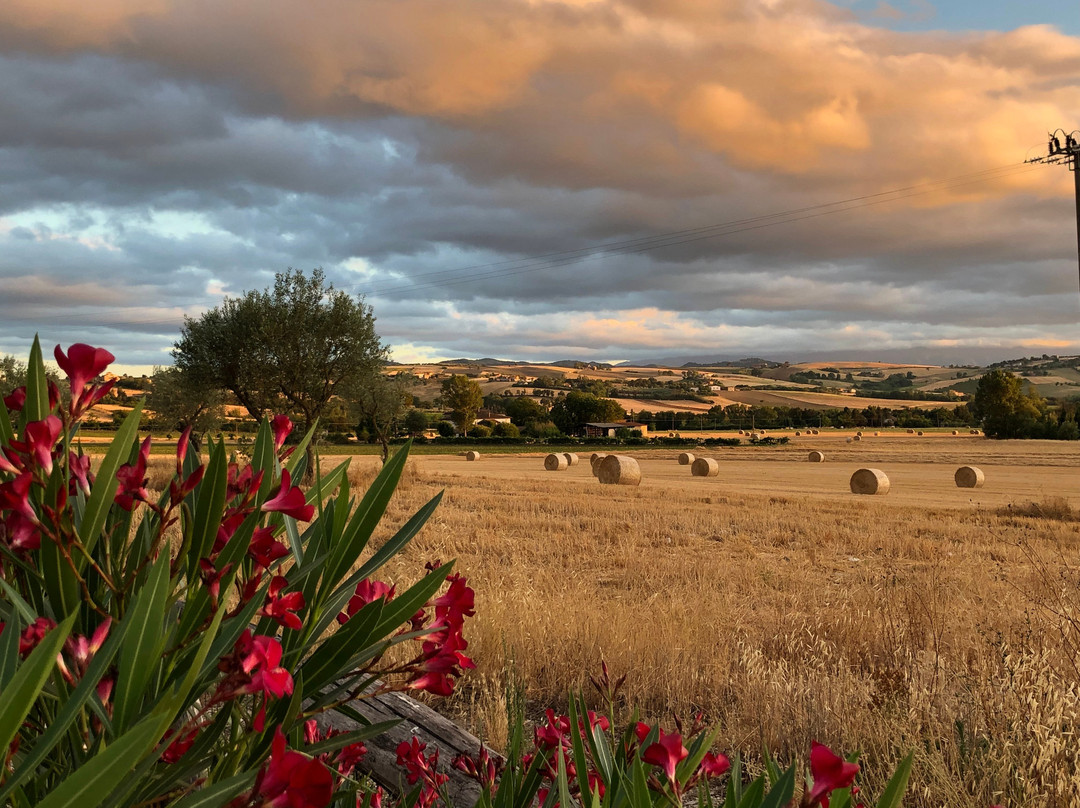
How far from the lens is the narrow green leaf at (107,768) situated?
2.18 ft

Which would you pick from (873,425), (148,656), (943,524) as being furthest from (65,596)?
(873,425)

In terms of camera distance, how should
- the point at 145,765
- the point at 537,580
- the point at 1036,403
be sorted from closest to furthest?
the point at 145,765, the point at 537,580, the point at 1036,403

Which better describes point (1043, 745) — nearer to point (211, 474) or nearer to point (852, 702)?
point (852, 702)

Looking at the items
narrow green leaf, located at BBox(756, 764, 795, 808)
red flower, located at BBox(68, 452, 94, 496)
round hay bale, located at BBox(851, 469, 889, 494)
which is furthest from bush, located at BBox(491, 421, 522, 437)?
narrow green leaf, located at BBox(756, 764, 795, 808)

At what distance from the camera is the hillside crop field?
411cm

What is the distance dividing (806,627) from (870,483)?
2777 cm

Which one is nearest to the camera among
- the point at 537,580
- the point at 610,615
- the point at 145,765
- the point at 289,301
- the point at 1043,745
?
the point at 145,765

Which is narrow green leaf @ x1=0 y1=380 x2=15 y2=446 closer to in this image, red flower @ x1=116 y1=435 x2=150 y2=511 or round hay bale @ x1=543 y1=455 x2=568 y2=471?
red flower @ x1=116 y1=435 x2=150 y2=511

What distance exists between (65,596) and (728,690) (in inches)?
200

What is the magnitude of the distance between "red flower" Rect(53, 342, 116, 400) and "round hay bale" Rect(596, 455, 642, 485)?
34424mm

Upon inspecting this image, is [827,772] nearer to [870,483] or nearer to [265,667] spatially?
[265,667]

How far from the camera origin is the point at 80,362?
1.16 metres

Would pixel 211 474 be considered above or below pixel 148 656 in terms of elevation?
above

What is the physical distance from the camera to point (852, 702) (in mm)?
4832
